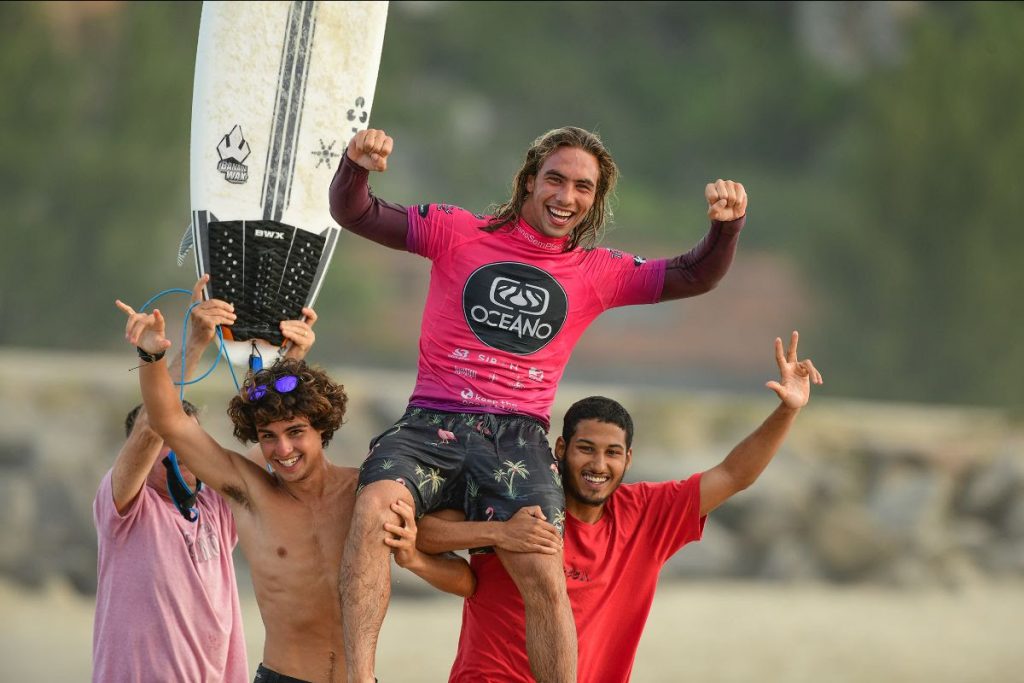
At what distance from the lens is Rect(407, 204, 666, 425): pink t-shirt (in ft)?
13.6

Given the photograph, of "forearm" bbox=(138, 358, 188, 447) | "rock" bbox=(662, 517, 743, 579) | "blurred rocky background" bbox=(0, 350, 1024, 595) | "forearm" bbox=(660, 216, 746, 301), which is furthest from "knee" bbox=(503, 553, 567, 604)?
"rock" bbox=(662, 517, 743, 579)

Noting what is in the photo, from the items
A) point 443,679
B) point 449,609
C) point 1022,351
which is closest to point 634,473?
point 449,609

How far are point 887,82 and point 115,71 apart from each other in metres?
12.8

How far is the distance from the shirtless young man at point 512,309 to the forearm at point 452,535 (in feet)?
0.16

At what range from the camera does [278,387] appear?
4043 millimetres

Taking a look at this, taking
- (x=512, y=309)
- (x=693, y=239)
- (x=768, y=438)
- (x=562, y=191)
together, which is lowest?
(x=768, y=438)

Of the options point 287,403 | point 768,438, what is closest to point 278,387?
point 287,403

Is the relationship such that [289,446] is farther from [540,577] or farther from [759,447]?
[759,447]

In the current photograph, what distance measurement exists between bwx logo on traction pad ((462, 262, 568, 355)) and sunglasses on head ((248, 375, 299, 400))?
575 millimetres

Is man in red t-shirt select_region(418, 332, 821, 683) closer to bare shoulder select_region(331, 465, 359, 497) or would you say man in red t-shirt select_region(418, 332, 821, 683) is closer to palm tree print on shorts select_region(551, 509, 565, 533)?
palm tree print on shorts select_region(551, 509, 565, 533)

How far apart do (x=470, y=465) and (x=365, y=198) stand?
0.87 metres

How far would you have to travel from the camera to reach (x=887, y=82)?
22.8 metres

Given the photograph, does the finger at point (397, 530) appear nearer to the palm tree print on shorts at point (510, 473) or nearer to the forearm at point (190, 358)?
the palm tree print on shorts at point (510, 473)

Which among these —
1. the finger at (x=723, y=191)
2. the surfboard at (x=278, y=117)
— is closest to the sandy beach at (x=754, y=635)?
the surfboard at (x=278, y=117)
